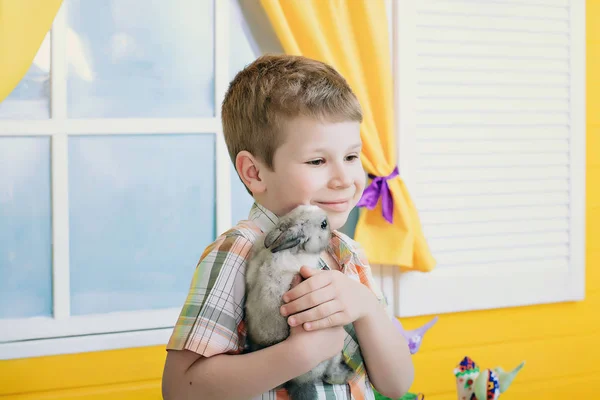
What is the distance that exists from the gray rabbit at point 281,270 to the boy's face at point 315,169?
0.07 m

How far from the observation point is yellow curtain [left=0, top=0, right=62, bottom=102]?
71.6 inches

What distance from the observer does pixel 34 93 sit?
197 cm

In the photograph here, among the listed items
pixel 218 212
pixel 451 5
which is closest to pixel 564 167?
pixel 451 5

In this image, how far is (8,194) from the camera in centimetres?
194

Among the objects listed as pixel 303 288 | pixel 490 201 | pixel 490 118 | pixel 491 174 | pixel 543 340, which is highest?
pixel 490 118

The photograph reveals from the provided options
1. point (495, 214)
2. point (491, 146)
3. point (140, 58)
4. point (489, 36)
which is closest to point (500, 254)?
point (495, 214)

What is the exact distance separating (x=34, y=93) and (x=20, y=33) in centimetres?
20

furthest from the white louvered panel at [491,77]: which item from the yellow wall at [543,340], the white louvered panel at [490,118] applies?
the yellow wall at [543,340]

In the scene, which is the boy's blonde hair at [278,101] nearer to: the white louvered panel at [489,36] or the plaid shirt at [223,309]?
the plaid shirt at [223,309]

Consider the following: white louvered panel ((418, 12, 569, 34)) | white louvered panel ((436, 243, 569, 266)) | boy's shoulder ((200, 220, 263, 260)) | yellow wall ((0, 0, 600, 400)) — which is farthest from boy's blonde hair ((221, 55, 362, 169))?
white louvered panel ((436, 243, 569, 266))

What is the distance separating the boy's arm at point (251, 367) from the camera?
97cm

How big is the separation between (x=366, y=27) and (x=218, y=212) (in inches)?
30.9

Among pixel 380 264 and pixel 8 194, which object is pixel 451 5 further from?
pixel 8 194

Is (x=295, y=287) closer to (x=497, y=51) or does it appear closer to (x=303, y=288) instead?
(x=303, y=288)
